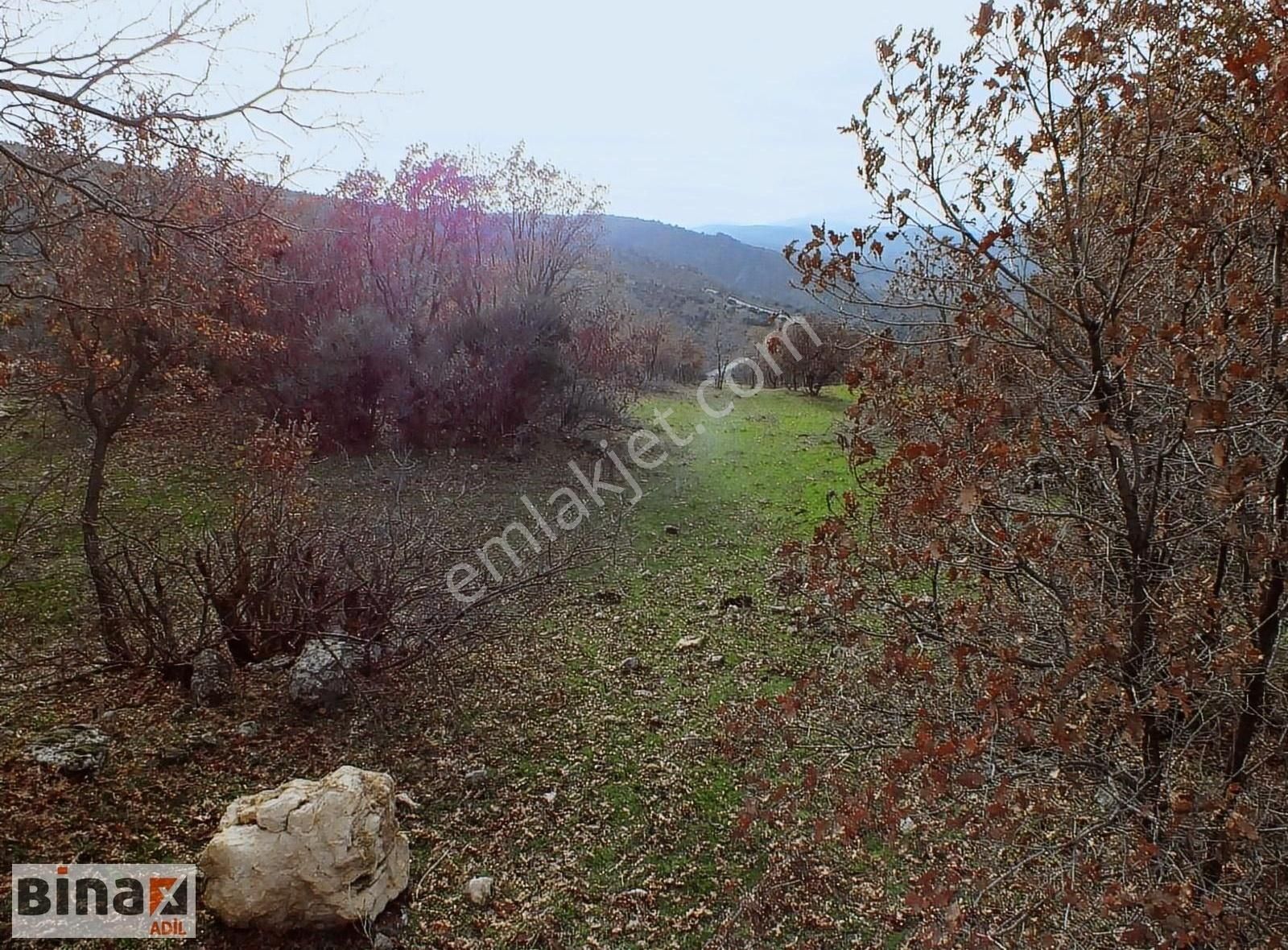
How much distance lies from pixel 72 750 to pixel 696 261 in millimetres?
52064

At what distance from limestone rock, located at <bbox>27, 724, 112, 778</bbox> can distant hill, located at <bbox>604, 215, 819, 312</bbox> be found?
3727 cm

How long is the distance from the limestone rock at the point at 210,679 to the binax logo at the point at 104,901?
1.20m

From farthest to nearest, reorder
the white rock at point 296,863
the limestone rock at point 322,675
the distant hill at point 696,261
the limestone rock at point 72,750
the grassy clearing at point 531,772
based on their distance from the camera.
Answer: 1. the distant hill at point 696,261
2. the limestone rock at point 322,675
3. the limestone rock at point 72,750
4. the grassy clearing at point 531,772
5. the white rock at point 296,863

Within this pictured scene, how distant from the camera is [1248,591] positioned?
2086mm

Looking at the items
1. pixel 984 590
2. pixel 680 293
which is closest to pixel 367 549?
pixel 984 590

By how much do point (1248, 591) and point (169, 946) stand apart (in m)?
3.84

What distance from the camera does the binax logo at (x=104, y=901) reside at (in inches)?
100

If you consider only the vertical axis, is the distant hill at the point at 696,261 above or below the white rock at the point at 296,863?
above

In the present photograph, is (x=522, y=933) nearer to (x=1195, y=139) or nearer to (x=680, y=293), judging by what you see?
(x=1195, y=139)

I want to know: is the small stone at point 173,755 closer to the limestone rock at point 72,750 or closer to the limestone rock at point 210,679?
the limestone rock at point 72,750

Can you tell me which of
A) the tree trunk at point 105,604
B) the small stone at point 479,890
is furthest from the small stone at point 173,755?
the small stone at point 479,890

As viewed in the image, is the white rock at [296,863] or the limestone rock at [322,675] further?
the limestone rock at [322,675]

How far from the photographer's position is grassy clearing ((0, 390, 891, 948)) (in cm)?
289

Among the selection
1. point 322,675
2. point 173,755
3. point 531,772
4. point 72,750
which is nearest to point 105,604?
point 72,750
